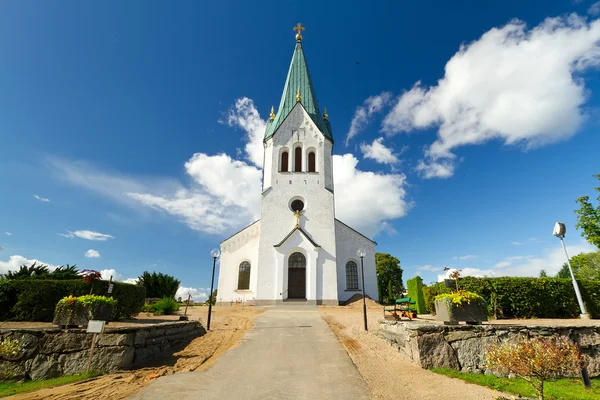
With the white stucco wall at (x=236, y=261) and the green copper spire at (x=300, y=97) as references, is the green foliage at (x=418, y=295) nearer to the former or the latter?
the white stucco wall at (x=236, y=261)

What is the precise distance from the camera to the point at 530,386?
18.5 feet

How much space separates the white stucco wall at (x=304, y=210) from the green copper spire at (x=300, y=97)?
0.98 meters

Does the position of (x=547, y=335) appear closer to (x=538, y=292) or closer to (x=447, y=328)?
(x=447, y=328)

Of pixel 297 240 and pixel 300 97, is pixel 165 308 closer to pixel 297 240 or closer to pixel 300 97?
pixel 297 240

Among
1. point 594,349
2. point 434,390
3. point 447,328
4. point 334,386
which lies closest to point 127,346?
point 334,386

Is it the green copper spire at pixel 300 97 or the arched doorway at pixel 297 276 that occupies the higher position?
the green copper spire at pixel 300 97

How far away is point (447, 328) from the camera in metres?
6.88

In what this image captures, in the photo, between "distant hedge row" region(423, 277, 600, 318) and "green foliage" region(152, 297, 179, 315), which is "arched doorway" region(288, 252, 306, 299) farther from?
"distant hedge row" region(423, 277, 600, 318)

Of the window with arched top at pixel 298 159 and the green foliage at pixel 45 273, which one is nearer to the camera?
the green foliage at pixel 45 273

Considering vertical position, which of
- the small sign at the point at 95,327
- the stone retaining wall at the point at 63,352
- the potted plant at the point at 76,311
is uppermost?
the potted plant at the point at 76,311

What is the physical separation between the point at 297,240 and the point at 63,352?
16.7 metres

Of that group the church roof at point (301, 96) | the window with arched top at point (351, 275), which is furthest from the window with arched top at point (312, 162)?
the window with arched top at point (351, 275)

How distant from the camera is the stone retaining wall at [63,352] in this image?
20.4 ft

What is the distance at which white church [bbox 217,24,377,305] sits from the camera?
71.3ft
